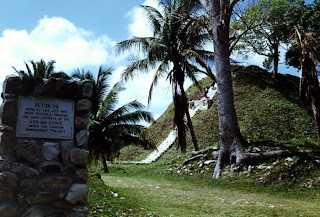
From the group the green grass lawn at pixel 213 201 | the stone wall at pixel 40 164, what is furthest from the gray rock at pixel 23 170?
the green grass lawn at pixel 213 201

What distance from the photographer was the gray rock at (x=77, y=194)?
16.5 ft

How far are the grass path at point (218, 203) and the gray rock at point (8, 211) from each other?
2578mm

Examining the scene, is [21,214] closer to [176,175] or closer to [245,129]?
[176,175]

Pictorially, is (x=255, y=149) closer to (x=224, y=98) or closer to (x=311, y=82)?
(x=224, y=98)

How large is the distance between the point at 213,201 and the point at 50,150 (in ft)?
15.0

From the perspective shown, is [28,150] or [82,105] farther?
[82,105]

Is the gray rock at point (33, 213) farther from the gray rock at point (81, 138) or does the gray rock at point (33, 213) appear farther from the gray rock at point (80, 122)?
the gray rock at point (80, 122)

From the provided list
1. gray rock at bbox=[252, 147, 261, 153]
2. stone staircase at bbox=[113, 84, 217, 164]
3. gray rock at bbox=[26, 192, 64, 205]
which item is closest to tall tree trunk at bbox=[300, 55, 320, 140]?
gray rock at bbox=[252, 147, 261, 153]

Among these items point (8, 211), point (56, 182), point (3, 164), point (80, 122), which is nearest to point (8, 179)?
point (3, 164)

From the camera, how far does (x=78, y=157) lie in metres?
5.21

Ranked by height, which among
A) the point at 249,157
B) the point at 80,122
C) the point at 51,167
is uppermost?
the point at 80,122

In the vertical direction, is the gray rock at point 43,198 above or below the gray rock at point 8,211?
above

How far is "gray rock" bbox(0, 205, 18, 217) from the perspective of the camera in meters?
4.68

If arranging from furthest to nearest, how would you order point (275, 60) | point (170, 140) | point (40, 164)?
point (275, 60) → point (170, 140) → point (40, 164)
